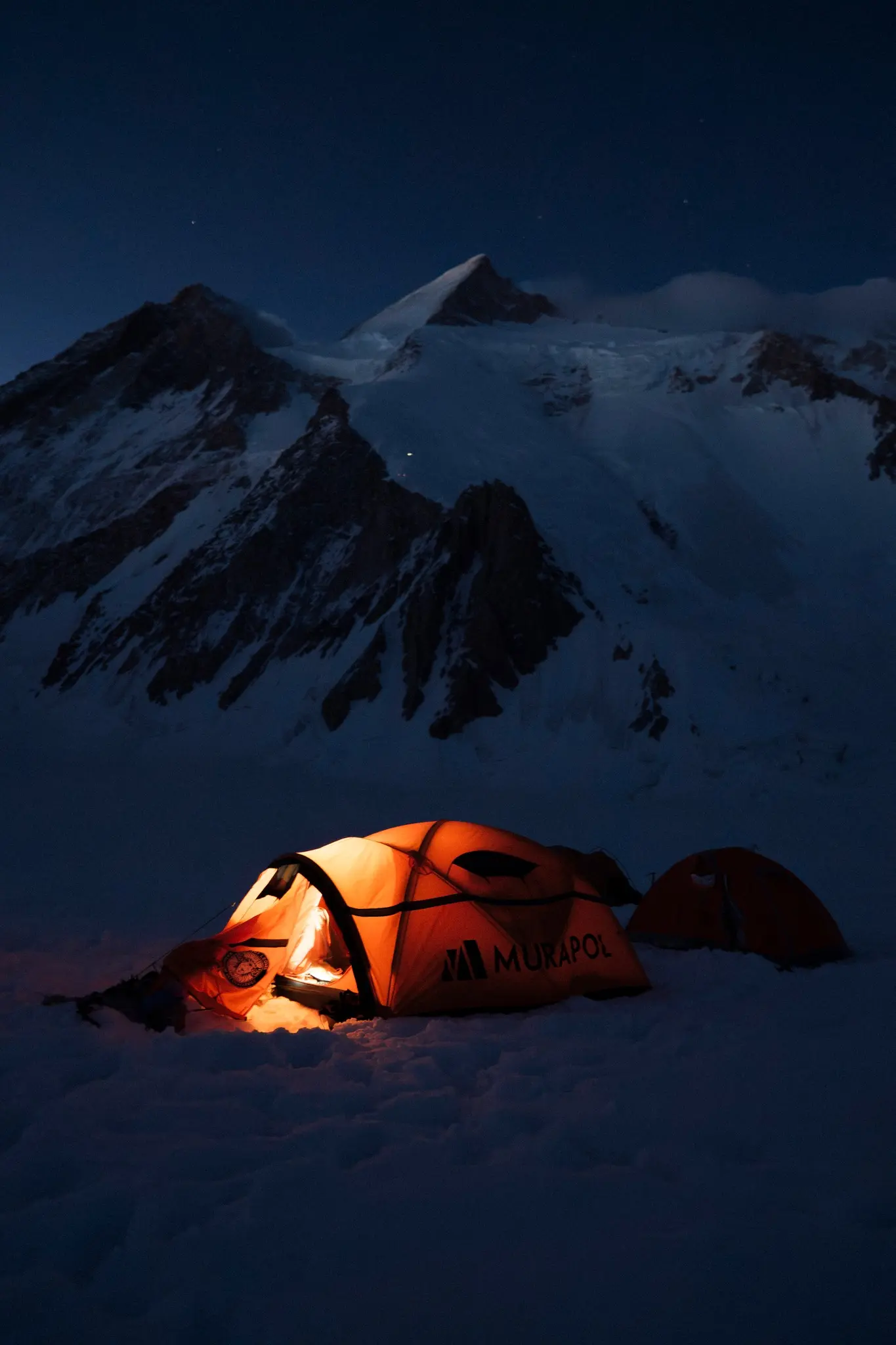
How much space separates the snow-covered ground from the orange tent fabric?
50 cm

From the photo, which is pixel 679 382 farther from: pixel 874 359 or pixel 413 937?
pixel 413 937

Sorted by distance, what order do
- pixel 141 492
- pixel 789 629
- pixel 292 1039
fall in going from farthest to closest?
pixel 141 492, pixel 789 629, pixel 292 1039

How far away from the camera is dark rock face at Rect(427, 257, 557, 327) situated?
6500 centimetres

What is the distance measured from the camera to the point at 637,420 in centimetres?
4050

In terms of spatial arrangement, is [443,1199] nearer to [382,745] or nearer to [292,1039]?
[292,1039]

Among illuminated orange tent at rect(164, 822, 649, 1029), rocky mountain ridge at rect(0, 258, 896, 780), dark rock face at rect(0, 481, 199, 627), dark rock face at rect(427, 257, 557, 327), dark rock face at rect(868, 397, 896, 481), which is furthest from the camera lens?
dark rock face at rect(427, 257, 557, 327)

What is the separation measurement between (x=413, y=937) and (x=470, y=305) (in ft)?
229

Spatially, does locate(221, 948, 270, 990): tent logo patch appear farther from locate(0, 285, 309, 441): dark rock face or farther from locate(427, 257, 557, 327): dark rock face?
locate(427, 257, 557, 327): dark rock face

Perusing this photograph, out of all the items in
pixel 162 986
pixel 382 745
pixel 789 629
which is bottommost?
pixel 162 986

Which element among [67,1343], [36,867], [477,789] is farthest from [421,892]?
[477,789]

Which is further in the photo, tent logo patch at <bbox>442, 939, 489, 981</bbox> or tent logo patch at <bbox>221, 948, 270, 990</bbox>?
tent logo patch at <bbox>221, 948, 270, 990</bbox>

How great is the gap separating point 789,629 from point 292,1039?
25500 mm

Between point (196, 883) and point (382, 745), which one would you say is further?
point (382, 745)

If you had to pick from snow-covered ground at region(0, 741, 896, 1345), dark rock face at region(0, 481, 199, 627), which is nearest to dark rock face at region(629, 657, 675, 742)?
snow-covered ground at region(0, 741, 896, 1345)
